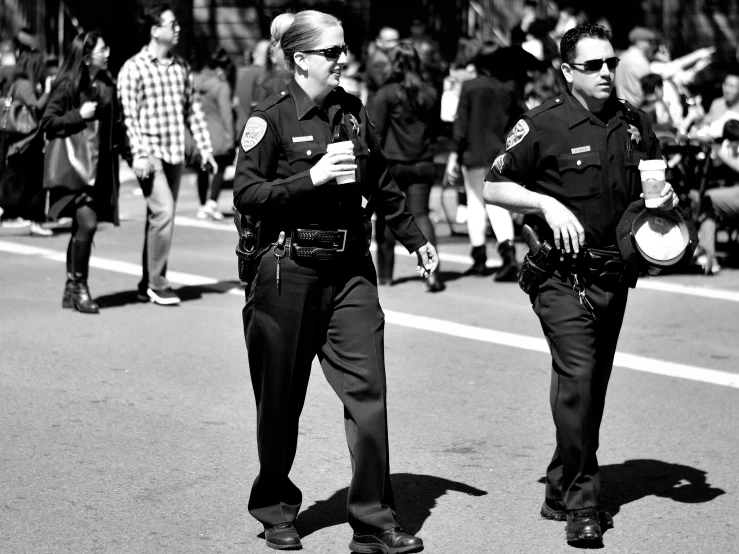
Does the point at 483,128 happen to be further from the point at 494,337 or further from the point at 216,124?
the point at 216,124

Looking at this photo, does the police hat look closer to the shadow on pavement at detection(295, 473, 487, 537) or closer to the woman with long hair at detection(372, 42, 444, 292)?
the shadow on pavement at detection(295, 473, 487, 537)

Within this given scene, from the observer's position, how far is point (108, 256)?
12359mm

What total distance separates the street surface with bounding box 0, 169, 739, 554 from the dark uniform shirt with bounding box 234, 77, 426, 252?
4.05ft

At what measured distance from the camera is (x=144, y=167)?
9.40 m

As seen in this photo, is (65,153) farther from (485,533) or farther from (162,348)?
(485,533)

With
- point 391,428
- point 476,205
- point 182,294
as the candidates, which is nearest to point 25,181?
point 182,294

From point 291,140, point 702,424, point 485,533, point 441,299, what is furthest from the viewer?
point 441,299

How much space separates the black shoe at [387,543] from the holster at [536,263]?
1.03 m

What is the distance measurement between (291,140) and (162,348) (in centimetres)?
393

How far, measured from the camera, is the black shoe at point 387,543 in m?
4.74

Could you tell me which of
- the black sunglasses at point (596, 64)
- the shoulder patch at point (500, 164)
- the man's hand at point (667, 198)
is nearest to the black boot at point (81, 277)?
the shoulder patch at point (500, 164)

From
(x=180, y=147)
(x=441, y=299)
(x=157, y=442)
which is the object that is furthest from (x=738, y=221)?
(x=157, y=442)

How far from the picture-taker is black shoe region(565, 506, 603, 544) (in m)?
4.88

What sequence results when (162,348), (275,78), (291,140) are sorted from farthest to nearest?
(275,78)
(162,348)
(291,140)
